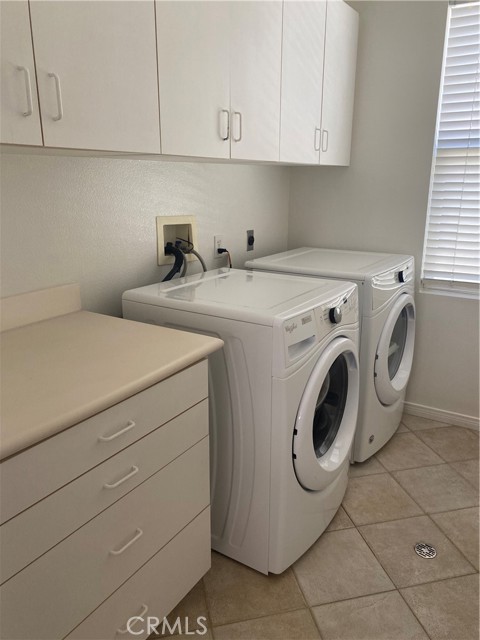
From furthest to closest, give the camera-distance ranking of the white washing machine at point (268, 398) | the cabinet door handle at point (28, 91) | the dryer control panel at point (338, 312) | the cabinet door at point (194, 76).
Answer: the dryer control panel at point (338, 312) → the white washing machine at point (268, 398) → the cabinet door at point (194, 76) → the cabinet door handle at point (28, 91)

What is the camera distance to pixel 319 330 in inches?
58.2

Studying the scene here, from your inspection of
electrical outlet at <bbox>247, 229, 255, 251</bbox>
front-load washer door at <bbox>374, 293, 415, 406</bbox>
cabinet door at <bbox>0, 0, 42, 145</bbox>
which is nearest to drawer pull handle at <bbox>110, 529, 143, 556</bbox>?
cabinet door at <bbox>0, 0, 42, 145</bbox>

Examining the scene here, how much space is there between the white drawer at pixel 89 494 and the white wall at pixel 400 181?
170cm

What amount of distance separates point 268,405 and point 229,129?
0.90 m

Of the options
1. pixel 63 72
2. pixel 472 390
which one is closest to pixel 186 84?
pixel 63 72

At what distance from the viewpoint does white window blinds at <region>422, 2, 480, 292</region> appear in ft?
7.18

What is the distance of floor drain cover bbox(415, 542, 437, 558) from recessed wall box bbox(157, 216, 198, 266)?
1.44 metres

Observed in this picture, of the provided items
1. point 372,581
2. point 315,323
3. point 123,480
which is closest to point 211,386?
point 315,323

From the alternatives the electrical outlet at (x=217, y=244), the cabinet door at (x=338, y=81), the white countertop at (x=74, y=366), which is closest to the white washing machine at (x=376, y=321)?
the electrical outlet at (x=217, y=244)

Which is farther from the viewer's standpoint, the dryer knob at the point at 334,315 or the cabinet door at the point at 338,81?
the cabinet door at the point at 338,81

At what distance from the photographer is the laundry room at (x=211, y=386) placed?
0.96 m

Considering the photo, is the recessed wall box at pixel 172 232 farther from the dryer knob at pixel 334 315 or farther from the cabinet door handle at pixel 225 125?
the dryer knob at pixel 334 315

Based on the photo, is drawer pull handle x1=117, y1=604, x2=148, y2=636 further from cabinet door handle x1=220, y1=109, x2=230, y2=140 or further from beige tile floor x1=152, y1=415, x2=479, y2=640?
cabinet door handle x1=220, y1=109, x2=230, y2=140

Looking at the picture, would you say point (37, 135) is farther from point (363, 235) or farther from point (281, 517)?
point (363, 235)
